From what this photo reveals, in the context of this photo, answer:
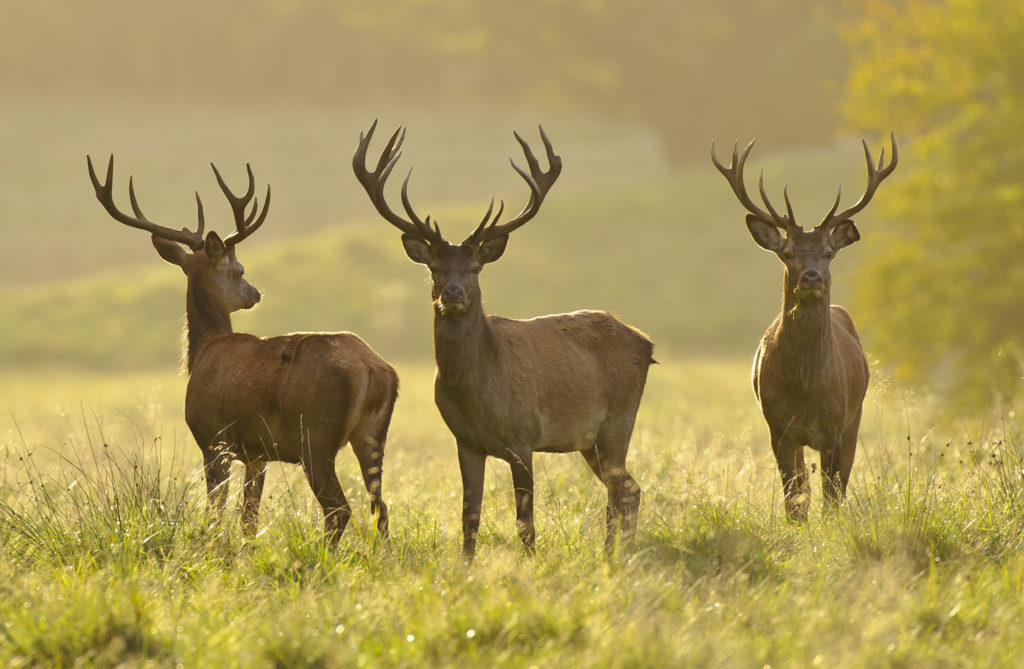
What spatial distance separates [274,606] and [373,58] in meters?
51.2

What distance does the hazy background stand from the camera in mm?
15852

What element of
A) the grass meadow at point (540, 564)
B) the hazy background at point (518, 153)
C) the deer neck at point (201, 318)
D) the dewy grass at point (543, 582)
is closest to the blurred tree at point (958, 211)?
the hazy background at point (518, 153)

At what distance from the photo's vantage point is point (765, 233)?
7.96 m

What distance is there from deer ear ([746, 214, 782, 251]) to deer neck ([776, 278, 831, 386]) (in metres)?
0.45

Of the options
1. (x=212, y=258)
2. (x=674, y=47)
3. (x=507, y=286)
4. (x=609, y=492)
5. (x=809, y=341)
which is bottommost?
(x=507, y=286)

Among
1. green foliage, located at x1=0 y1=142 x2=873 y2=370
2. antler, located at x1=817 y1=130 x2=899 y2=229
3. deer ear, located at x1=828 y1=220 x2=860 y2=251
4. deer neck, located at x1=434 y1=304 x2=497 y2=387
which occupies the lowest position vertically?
green foliage, located at x1=0 y1=142 x2=873 y2=370

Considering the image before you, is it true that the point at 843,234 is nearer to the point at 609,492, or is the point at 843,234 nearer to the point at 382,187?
the point at 609,492

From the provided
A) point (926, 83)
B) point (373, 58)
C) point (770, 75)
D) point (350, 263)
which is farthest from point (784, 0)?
point (926, 83)

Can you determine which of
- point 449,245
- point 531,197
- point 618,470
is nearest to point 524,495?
point 618,470

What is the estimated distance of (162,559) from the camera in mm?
6145

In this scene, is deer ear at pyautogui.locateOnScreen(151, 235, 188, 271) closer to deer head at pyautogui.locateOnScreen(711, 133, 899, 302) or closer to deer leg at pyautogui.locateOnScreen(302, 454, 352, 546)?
deer leg at pyautogui.locateOnScreen(302, 454, 352, 546)

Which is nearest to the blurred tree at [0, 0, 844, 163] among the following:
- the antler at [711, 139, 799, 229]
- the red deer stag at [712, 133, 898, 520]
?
the antler at [711, 139, 799, 229]

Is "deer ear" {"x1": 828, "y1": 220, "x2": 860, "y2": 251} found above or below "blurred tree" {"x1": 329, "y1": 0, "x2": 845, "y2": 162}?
below

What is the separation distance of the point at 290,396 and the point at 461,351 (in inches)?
39.2
